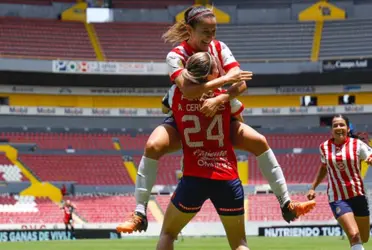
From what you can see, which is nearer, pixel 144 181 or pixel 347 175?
pixel 144 181

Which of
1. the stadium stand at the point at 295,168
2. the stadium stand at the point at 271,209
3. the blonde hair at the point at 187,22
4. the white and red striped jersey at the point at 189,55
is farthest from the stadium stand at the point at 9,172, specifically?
the white and red striped jersey at the point at 189,55

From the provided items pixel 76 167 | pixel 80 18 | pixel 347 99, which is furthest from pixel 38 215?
pixel 347 99

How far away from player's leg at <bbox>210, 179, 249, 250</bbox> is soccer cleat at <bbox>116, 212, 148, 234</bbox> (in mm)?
714

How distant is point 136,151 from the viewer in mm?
45375

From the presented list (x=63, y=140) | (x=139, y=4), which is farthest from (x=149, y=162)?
(x=139, y=4)

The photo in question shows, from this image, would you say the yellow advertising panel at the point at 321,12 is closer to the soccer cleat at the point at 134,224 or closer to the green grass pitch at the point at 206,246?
the green grass pitch at the point at 206,246

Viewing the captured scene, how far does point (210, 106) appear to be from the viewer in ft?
22.2

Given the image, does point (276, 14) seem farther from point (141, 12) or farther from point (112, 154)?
point (112, 154)

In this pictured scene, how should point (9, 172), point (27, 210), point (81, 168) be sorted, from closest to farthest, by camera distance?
point (27, 210), point (9, 172), point (81, 168)

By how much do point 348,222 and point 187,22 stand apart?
183 inches

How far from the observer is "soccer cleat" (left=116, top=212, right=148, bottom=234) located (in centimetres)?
699

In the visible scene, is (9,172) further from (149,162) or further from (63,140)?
(149,162)

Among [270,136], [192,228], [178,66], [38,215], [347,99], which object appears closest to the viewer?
[178,66]

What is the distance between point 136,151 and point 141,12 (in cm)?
1288
